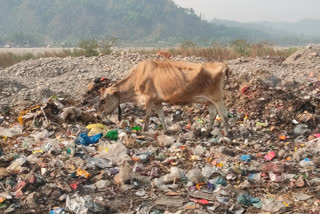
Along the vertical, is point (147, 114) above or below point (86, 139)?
above

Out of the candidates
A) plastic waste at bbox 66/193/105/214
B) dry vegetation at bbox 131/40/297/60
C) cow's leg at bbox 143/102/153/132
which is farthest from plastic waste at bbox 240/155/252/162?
dry vegetation at bbox 131/40/297/60

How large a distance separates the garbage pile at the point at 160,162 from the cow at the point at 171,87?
1.75 feet

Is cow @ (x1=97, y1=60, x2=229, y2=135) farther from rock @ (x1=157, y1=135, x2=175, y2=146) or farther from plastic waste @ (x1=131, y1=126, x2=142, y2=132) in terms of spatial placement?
rock @ (x1=157, y1=135, x2=175, y2=146)

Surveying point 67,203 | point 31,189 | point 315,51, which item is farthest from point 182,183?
point 315,51

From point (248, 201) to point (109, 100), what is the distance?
3.88 m

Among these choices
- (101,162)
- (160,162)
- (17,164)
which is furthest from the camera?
(160,162)

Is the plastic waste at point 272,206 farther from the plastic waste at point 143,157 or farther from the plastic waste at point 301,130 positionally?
the plastic waste at point 301,130

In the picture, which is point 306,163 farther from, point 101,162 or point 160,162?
point 101,162

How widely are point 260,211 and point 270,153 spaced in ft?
6.29

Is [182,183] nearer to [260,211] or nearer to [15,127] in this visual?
[260,211]

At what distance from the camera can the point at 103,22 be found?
11938 centimetres

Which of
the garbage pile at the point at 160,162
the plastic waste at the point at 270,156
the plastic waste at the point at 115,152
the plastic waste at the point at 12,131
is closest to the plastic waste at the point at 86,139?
the garbage pile at the point at 160,162

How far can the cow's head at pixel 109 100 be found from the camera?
7.64 meters

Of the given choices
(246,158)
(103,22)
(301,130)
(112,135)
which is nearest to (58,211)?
(112,135)
